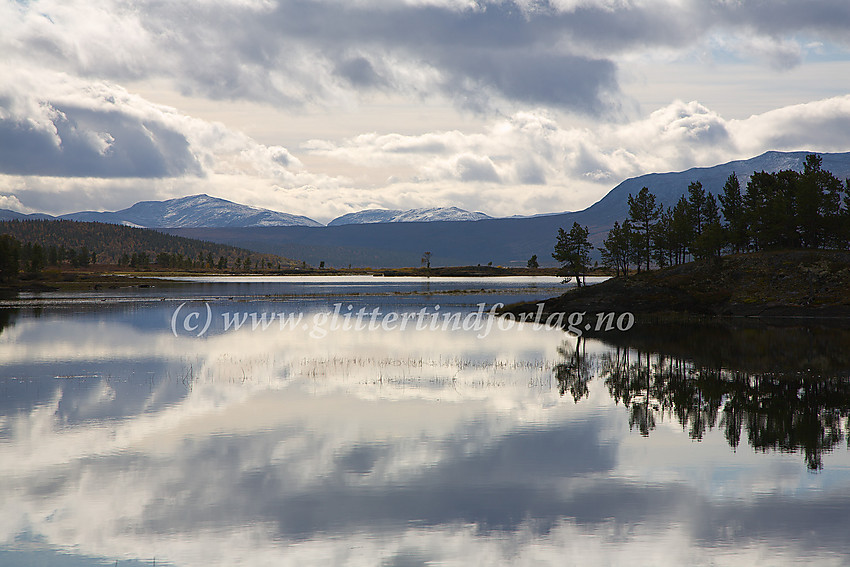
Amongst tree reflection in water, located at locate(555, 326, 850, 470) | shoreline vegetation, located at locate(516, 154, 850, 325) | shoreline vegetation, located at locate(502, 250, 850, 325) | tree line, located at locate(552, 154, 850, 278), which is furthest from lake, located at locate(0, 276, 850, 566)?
tree line, located at locate(552, 154, 850, 278)

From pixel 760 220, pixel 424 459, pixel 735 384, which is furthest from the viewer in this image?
pixel 760 220

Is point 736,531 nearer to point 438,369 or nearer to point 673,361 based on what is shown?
point 438,369

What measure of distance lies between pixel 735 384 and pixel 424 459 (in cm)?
2115

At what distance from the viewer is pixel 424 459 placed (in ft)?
76.7

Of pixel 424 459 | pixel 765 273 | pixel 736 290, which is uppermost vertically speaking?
pixel 765 273

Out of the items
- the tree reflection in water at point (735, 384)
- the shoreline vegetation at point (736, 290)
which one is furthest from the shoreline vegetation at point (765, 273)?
the tree reflection in water at point (735, 384)

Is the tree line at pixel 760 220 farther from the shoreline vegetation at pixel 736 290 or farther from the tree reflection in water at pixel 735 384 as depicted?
the tree reflection in water at pixel 735 384

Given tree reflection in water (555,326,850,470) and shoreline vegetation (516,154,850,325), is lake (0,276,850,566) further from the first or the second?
shoreline vegetation (516,154,850,325)

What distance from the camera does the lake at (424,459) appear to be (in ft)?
53.9

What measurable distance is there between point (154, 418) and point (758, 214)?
104 meters

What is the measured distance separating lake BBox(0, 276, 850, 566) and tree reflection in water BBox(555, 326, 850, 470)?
0.65 ft

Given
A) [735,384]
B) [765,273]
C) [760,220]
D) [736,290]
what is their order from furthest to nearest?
[760,220] → [765,273] → [736,290] → [735,384]

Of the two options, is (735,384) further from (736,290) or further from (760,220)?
(760,220)

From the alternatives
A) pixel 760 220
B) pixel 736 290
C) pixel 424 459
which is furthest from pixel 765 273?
pixel 424 459
